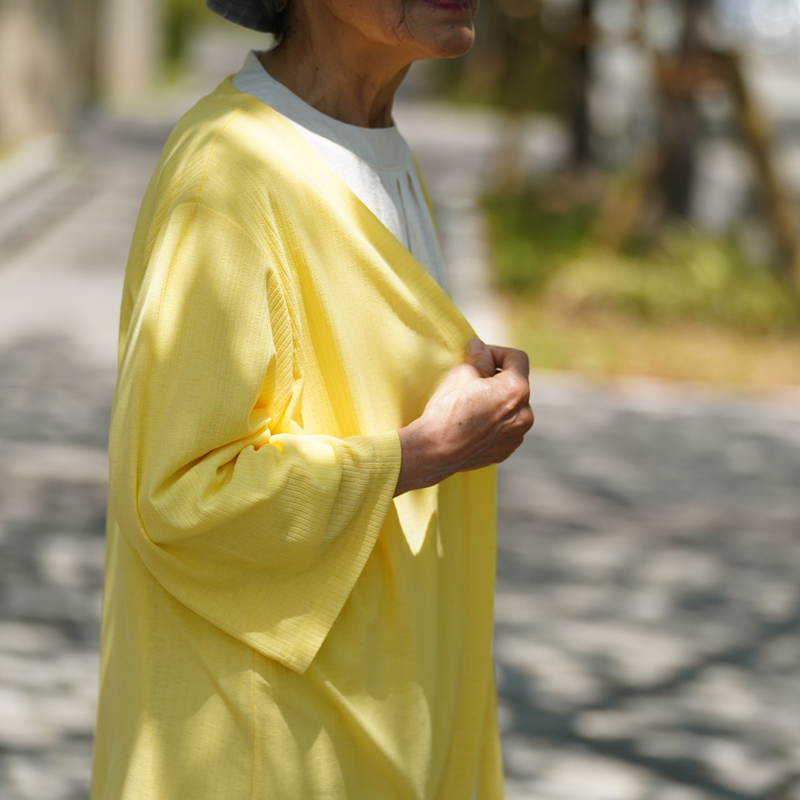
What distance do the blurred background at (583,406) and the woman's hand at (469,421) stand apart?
2332mm

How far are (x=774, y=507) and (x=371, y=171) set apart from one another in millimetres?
5047

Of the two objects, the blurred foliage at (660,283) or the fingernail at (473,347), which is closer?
the fingernail at (473,347)

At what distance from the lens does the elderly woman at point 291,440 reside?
49.6 inches

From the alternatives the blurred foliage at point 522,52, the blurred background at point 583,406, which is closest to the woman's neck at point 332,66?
the blurred background at point 583,406

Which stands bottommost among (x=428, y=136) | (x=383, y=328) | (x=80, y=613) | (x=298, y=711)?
(x=428, y=136)

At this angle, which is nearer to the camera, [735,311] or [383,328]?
[383,328]

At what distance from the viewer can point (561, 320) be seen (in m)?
9.58

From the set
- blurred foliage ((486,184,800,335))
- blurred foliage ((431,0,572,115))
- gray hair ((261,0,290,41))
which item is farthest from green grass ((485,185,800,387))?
gray hair ((261,0,290,41))

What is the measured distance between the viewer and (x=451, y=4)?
1472mm

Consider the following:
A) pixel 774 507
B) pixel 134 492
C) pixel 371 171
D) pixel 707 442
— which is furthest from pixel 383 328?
pixel 707 442

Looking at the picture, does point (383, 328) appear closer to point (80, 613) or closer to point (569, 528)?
point (80, 613)

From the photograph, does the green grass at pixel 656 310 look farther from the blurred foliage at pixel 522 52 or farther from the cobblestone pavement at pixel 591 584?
the blurred foliage at pixel 522 52

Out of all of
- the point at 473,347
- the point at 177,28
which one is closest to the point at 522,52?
the point at 473,347

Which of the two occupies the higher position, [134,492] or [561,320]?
[134,492]
